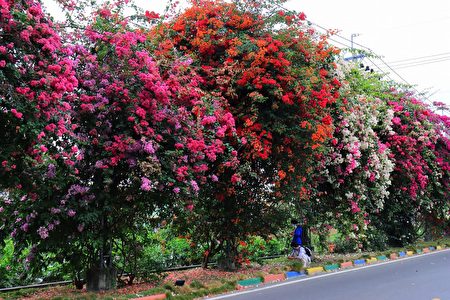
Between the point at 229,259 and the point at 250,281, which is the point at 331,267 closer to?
the point at 229,259

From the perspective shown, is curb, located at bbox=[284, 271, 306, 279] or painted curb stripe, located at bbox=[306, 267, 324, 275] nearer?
curb, located at bbox=[284, 271, 306, 279]

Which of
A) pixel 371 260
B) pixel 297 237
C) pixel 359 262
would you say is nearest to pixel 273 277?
pixel 297 237

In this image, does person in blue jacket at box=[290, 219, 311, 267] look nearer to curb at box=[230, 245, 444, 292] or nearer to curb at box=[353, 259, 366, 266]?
curb at box=[230, 245, 444, 292]

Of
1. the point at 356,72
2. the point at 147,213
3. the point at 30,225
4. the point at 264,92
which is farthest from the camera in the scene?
the point at 356,72

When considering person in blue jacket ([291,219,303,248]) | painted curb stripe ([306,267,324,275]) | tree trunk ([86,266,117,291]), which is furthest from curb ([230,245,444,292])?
tree trunk ([86,266,117,291])

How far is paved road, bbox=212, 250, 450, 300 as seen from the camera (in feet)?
30.2

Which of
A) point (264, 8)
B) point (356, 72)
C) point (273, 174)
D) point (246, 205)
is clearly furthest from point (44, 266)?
point (356, 72)

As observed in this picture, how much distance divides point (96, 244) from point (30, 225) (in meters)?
1.21

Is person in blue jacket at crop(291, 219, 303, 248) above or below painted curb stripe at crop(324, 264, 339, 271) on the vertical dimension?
above

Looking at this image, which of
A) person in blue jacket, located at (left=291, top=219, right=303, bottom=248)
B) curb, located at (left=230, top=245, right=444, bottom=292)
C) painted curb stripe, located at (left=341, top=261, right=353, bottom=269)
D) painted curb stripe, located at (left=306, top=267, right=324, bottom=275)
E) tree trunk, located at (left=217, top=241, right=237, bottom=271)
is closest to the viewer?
curb, located at (left=230, top=245, right=444, bottom=292)

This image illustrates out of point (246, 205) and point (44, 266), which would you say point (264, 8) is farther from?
point (44, 266)

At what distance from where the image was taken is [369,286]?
10422 millimetres

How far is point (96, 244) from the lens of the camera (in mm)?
8938

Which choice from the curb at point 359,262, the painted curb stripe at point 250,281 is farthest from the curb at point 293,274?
the curb at point 359,262
